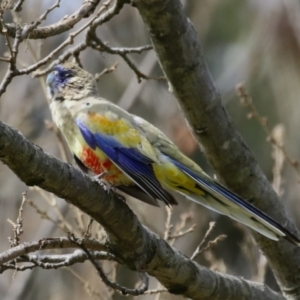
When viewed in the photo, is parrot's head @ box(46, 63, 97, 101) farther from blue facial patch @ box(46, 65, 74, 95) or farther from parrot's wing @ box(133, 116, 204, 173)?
parrot's wing @ box(133, 116, 204, 173)

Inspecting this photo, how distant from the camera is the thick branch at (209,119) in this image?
11.1ft

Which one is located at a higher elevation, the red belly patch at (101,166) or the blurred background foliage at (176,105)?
A: the blurred background foliage at (176,105)

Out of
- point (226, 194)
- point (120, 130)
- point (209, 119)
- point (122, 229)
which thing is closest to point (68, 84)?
point (120, 130)

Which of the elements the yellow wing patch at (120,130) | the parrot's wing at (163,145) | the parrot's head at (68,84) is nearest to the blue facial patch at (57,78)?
the parrot's head at (68,84)

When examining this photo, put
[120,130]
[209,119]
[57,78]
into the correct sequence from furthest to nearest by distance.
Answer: [57,78] → [120,130] → [209,119]

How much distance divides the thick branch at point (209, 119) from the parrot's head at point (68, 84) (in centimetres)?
89

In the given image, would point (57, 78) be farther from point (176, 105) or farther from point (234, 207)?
point (176, 105)

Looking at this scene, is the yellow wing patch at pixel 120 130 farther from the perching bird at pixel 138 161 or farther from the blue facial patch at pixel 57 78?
the blue facial patch at pixel 57 78

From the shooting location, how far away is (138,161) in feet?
12.5

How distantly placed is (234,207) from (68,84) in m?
1.35

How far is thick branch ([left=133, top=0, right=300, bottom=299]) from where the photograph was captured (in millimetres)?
3369

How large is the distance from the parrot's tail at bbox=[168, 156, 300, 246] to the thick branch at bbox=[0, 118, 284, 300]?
1.00 feet

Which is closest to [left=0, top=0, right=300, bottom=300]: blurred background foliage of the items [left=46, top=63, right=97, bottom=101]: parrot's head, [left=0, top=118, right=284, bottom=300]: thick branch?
[left=46, top=63, right=97, bottom=101]: parrot's head

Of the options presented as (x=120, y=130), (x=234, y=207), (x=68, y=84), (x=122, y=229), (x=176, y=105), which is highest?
(x=176, y=105)
